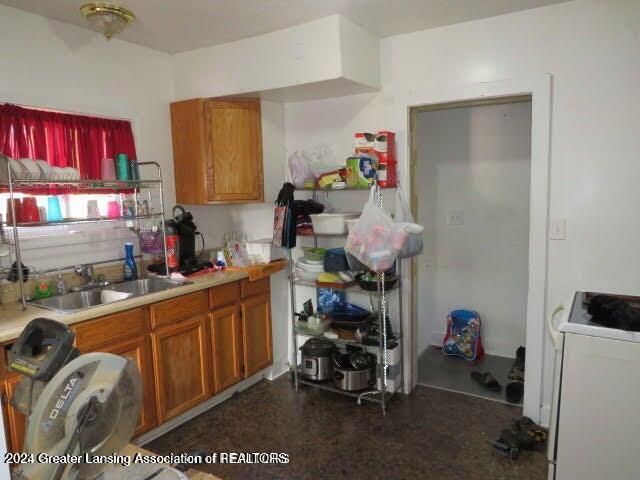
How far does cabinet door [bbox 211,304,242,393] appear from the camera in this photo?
2.96 meters

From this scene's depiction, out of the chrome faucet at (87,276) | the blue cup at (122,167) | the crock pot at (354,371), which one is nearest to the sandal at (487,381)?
the crock pot at (354,371)

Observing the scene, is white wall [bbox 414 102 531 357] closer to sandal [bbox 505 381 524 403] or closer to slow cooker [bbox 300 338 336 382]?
sandal [bbox 505 381 524 403]

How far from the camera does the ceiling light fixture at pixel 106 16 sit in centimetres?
197

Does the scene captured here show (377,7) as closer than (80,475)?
No

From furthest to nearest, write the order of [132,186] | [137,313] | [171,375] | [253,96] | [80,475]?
[253,96] < [132,186] < [171,375] < [137,313] < [80,475]

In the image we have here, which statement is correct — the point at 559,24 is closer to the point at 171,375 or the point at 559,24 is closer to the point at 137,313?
the point at 137,313

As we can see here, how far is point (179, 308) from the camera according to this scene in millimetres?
2697

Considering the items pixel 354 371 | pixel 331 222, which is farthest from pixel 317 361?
pixel 331 222

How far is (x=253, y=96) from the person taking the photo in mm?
3172

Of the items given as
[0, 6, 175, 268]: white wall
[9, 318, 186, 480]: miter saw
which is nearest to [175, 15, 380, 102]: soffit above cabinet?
[0, 6, 175, 268]: white wall

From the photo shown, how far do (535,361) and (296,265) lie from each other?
1.65m

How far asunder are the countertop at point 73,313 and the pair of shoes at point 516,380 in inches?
81.0

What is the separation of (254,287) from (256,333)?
34 centimetres

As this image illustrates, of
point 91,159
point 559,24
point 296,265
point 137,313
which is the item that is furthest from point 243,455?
point 559,24
